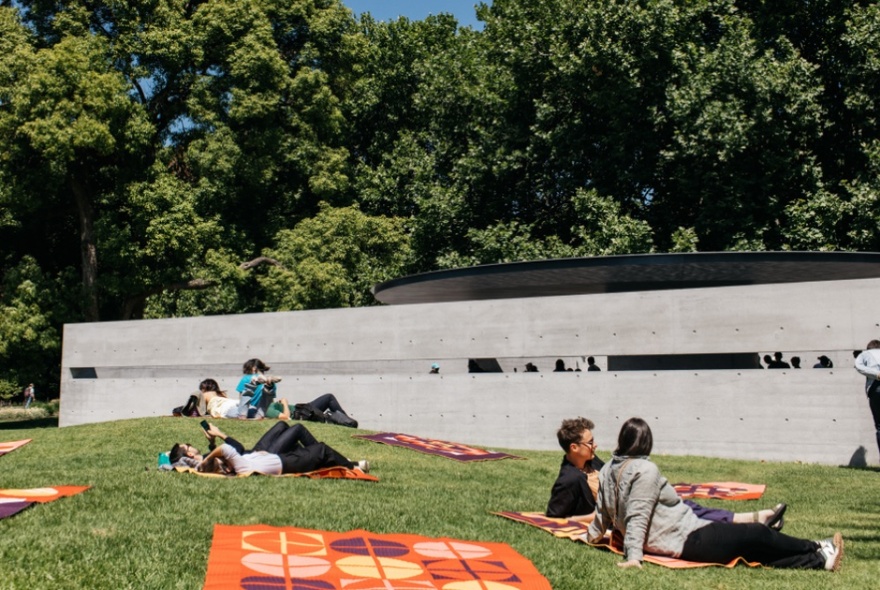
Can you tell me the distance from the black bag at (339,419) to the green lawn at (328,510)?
2.80m

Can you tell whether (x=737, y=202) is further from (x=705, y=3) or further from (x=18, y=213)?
(x=18, y=213)

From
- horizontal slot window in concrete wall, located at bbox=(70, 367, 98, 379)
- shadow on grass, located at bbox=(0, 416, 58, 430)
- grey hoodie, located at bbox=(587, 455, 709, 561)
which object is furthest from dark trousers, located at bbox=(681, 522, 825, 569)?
shadow on grass, located at bbox=(0, 416, 58, 430)

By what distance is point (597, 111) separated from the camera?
30.5m

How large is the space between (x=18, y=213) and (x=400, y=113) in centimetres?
1468

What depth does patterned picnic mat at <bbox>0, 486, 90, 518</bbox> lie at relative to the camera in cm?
776

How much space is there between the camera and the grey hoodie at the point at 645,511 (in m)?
6.84

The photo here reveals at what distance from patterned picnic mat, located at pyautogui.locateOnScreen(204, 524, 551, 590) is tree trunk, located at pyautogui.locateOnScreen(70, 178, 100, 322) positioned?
76.8 ft

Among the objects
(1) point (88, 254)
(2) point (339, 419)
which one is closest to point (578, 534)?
(2) point (339, 419)

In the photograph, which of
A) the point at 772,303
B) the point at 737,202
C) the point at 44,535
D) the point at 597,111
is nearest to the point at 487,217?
the point at 597,111

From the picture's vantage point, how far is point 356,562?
643 cm

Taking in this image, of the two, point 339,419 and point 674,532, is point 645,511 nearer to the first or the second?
point 674,532

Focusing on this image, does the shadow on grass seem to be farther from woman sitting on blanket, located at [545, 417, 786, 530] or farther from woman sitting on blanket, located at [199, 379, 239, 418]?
woman sitting on blanket, located at [545, 417, 786, 530]

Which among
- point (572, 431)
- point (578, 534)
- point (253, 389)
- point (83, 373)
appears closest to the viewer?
point (578, 534)

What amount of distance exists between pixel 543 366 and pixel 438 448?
7.34m
